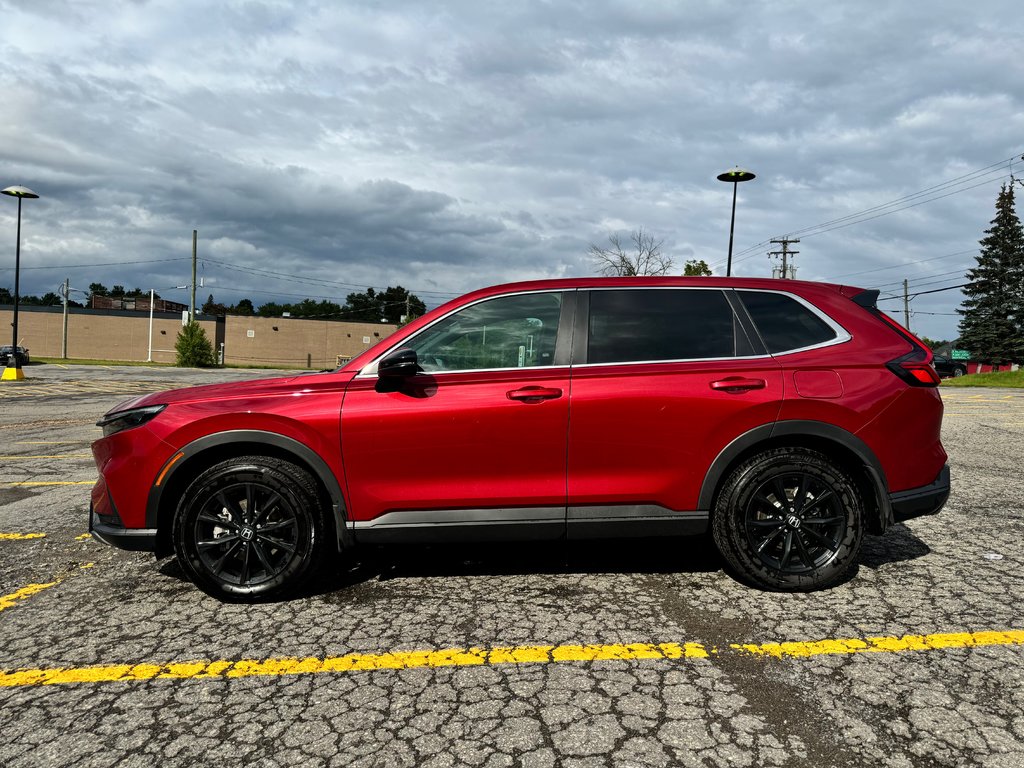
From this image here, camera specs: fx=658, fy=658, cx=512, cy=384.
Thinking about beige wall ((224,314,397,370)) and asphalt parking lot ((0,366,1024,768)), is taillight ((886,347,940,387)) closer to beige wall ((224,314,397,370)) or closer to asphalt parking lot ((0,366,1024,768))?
asphalt parking lot ((0,366,1024,768))

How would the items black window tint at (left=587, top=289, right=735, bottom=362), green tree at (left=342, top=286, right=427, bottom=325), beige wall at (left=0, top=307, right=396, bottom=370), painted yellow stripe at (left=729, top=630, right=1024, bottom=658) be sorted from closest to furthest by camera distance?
painted yellow stripe at (left=729, top=630, right=1024, bottom=658) → black window tint at (left=587, top=289, right=735, bottom=362) → beige wall at (left=0, top=307, right=396, bottom=370) → green tree at (left=342, top=286, right=427, bottom=325)

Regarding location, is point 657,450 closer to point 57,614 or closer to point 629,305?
point 629,305

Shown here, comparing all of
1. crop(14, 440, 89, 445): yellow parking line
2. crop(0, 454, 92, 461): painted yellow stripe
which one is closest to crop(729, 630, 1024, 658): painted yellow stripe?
crop(0, 454, 92, 461): painted yellow stripe

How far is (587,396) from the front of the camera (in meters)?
3.52

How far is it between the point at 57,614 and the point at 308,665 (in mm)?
1572

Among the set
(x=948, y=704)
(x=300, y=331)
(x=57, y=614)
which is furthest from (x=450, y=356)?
(x=300, y=331)

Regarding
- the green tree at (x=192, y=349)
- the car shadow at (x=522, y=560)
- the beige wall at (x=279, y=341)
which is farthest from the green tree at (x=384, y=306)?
the car shadow at (x=522, y=560)

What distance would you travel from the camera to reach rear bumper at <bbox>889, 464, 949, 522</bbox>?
3.64 m

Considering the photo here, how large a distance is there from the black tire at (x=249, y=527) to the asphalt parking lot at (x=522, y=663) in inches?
5.9

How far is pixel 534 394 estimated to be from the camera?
3.50 m

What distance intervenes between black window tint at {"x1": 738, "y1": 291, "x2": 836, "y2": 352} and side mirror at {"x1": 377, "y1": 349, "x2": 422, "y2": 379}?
196 cm

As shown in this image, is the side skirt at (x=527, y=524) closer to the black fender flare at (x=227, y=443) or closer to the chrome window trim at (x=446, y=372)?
the black fender flare at (x=227, y=443)

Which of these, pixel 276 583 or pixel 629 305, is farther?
pixel 629 305

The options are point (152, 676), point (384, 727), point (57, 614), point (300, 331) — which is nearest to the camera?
point (384, 727)
